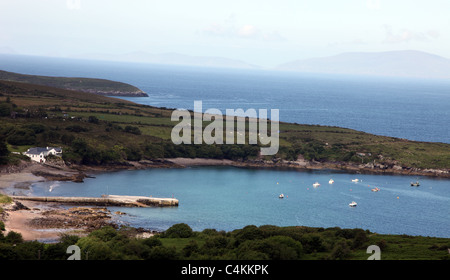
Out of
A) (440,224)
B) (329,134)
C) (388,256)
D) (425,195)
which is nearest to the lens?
(388,256)

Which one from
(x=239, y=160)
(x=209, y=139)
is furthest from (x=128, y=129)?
(x=239, y=160)

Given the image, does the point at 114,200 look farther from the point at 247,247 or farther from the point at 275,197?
the point at 247,247

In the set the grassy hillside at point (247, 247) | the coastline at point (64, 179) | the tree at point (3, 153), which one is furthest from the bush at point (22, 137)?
the grassy hillside at point (247, 247)

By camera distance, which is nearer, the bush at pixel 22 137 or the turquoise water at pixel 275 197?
the turquoise water at pixel 275 197

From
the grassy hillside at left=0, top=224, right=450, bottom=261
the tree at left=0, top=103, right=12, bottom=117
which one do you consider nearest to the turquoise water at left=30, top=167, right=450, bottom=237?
the grassy hillside at left=0, top=224, right=450, bottom=261

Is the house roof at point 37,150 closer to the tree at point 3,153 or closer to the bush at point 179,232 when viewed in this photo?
the tree at point 3,153
